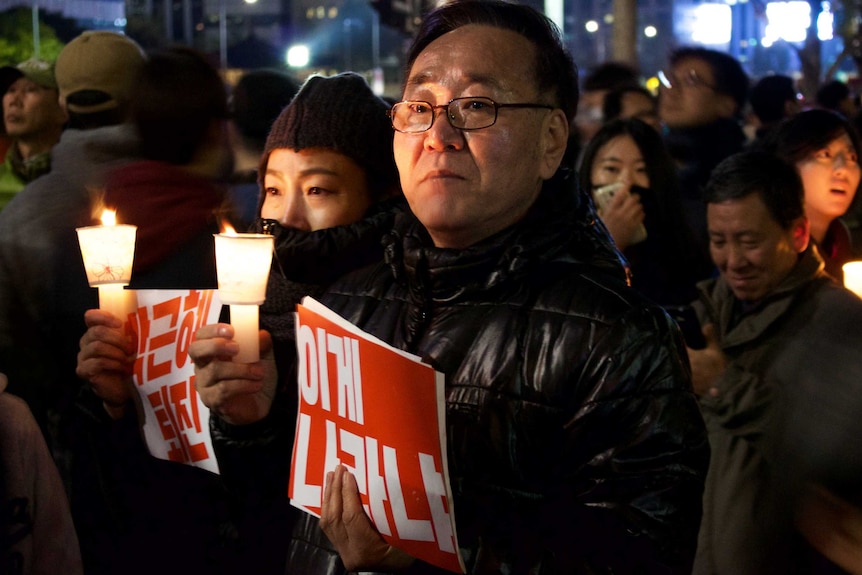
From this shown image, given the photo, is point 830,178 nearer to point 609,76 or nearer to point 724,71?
point 724,71

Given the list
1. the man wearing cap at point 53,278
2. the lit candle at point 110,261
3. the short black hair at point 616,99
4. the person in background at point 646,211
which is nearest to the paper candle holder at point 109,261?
the lit candle at point 110,261

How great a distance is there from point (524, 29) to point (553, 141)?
0.79ft

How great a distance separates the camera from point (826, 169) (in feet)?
14.7

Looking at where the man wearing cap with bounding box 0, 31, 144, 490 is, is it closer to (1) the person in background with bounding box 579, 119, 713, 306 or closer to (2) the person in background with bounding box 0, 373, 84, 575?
(2) the person in background with bounding box 0, 373, 84, 575

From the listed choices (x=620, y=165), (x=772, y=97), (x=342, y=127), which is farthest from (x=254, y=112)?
(x=772, y=97)

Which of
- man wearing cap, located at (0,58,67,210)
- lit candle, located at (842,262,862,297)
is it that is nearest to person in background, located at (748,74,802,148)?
lit candle, located at (842,262,862,297)

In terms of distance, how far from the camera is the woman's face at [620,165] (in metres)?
4.56

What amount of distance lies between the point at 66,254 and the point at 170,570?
3.48ft

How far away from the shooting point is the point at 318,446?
1.97 metres

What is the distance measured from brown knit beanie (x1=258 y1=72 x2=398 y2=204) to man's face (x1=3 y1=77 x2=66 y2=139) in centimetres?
311

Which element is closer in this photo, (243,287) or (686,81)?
(243,287)

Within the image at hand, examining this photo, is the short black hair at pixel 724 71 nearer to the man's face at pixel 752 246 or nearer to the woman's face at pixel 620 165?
the woman's face at pixel 620 165

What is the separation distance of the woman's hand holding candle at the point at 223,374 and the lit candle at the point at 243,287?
0.03m

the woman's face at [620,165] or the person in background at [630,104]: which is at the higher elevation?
the person in background at [630,104]
